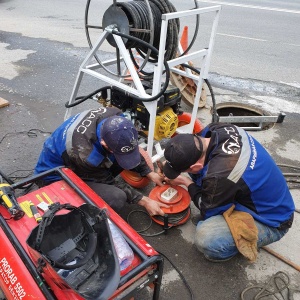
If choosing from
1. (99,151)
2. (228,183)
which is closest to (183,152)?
(228,183)

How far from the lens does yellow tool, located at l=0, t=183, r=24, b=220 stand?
78.7 inches

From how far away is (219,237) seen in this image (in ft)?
8.19

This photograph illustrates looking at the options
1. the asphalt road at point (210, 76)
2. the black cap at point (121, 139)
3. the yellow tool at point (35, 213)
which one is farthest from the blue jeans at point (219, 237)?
the yellow tool at point (35, 213)

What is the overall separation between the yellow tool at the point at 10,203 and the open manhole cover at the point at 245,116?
3025 millimetres

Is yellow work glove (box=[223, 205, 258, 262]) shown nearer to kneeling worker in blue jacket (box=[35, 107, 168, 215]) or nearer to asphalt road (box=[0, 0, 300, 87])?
kneeling worker in blue jacket (box=[35, 107, 168, 215])

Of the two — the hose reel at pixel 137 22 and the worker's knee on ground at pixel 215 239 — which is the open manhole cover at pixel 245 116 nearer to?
the hose reel at pixel 137 22

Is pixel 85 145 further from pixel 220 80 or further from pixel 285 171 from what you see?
pixel 220 80

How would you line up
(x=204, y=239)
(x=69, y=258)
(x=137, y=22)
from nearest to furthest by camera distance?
(x=69, y=258), (x=204, y=239), (x=137, y=22)

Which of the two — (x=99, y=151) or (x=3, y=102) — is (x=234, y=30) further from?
(x=99, y=151)

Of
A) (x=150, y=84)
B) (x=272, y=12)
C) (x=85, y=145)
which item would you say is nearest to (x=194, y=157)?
(x=85, y=145)

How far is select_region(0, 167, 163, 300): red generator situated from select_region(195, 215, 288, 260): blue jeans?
0.66 metres

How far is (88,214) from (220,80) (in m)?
4.76

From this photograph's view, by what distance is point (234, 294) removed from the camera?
8.01ft

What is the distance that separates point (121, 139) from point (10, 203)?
0.84 meters
